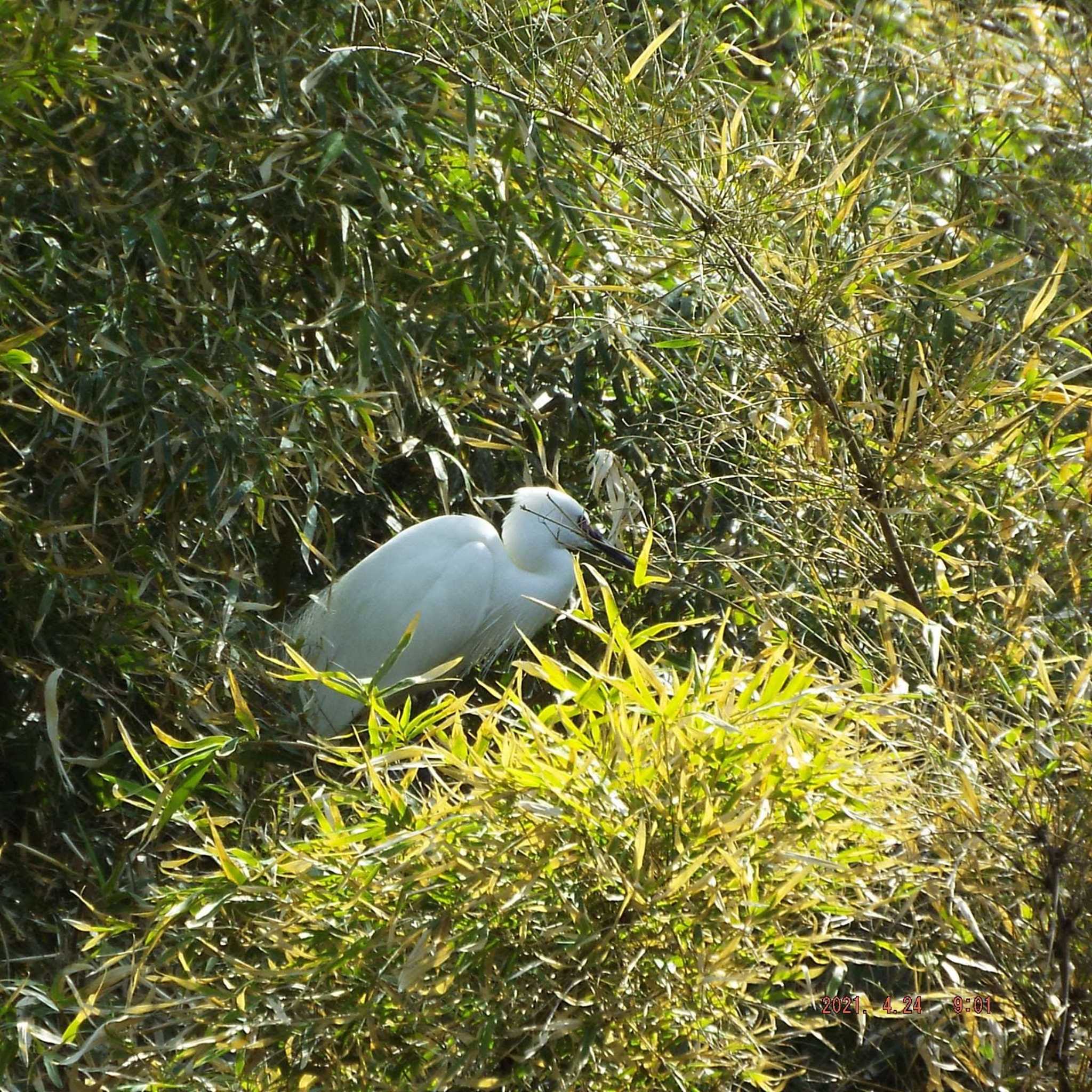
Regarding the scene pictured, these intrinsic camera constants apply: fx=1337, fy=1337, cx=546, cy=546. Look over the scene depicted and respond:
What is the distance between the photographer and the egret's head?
2.24 meters

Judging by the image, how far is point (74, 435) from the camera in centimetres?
164

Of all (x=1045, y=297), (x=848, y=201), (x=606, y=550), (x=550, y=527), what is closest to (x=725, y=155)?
(x=848, y=201)

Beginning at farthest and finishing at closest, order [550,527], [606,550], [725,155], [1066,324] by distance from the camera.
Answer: [550,527], [606,550], [725,155], [1066,324]

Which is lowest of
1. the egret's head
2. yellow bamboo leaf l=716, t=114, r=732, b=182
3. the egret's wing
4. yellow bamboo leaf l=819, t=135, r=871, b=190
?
the egret's wing

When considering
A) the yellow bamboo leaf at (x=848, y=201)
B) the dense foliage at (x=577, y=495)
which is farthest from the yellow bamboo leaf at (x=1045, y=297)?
the yellow bamboo leaf at (x=848, y=201)

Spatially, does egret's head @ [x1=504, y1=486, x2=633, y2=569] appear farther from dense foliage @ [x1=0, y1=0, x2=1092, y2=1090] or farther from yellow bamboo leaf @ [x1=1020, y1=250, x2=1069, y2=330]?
yellow bamboo leaf @ [x1=1020, y1=250, x2=1069, y2=330]

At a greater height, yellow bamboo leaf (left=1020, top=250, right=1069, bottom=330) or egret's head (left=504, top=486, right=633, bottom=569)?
yellow bamboo leaf (left=1020, top=250, right=1069, bottom=330)

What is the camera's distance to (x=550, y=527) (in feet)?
7.92

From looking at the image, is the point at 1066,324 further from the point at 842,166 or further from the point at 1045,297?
the point at 842,166

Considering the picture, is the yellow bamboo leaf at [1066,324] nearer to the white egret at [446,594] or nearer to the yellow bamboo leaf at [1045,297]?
the yellow bamboo leaf at [1045,297]

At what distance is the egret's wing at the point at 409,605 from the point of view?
2.38m

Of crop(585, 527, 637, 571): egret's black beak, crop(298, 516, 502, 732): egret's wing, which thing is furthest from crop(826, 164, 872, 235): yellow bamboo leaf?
crop(298, 516, 502, 732): egret's wing

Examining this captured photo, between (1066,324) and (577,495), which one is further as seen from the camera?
(577,495)

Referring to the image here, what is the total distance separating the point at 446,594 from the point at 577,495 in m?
Result: 0.31
